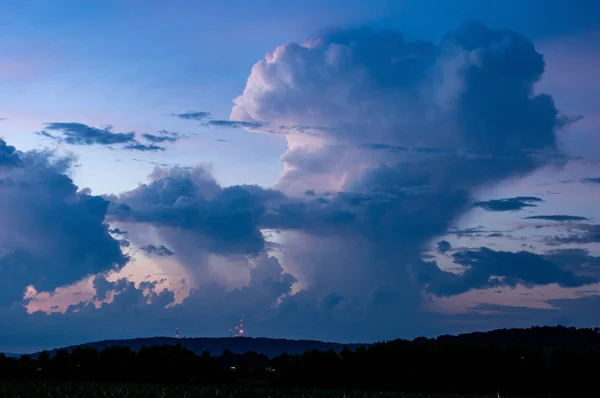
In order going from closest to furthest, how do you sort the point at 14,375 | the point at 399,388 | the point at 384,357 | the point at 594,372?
the point at 14,375 → the point at 594,372 → the point at 399,388 → the point at 384,357

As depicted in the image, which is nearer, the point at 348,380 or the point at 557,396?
the point at 557,396

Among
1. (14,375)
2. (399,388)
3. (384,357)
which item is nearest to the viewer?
(14,375)

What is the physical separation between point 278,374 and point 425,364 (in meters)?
35.8

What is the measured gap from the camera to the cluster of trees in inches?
6447

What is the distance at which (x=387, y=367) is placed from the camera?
602 feet

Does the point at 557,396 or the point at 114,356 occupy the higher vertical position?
the point at 114,356

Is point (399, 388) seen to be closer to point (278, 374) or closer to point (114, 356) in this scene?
point (278, 374)

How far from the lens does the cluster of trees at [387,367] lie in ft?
537

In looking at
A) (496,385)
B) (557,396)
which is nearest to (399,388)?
(496,385)

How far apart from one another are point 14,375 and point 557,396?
11242cm

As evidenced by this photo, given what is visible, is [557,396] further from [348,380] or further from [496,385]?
[348,380]

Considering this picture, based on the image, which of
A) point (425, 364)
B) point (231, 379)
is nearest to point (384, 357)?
point (425, 364)

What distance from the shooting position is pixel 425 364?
17900cm

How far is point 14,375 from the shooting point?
149m
